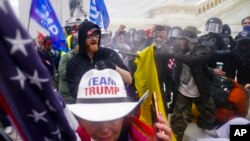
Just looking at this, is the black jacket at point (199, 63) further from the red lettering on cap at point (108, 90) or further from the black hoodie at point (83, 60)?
the red lettering on cap at point (108, 90)

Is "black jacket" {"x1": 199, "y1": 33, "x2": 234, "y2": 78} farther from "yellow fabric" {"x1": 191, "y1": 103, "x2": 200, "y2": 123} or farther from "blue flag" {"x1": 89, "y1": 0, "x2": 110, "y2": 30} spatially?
"blue flag" {"x1": 89, "y1": 0, "x2": 110, "y2": 30}

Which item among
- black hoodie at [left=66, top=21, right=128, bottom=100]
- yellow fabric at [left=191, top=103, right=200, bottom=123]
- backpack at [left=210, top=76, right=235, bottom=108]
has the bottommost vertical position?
yellow fabric at [left=191, top=103, right=200, bottom=123]

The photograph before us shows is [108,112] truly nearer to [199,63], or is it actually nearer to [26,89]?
[26,89]

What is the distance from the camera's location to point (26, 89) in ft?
3.13

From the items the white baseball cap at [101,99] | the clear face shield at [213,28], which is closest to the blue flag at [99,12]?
the clear face shield at [213,28]

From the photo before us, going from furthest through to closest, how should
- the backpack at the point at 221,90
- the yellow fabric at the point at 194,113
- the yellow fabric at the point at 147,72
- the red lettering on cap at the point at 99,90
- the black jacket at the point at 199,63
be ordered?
the yellow fabric at the point at 194,113 < the backpack at the point at 221,90 < the black jacket at the point at 199,63 < the yellow fabric at the point at 147,72 < the red lettering on cap at the point at 99,90

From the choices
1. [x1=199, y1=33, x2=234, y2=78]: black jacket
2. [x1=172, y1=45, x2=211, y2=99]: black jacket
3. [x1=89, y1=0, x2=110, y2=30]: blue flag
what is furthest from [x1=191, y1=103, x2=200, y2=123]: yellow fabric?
[x1=89, y1=0, x2=110, y2=30]: blue flag

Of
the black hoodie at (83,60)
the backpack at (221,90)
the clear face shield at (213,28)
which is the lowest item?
the backpack at (221,90)

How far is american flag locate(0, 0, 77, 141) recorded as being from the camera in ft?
2.93

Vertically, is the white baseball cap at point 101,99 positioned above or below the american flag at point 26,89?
below

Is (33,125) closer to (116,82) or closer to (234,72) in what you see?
(116,82)

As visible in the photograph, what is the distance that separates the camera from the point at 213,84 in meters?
5.18

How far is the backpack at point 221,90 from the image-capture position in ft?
16.5

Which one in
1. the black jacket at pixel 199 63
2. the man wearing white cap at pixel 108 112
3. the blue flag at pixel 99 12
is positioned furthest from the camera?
the blue flag at pixel 99 12
